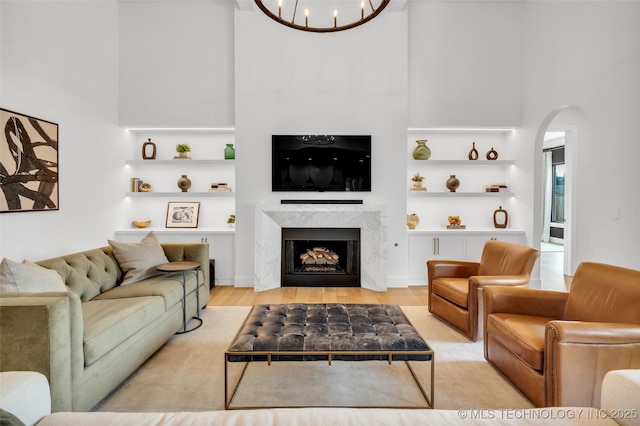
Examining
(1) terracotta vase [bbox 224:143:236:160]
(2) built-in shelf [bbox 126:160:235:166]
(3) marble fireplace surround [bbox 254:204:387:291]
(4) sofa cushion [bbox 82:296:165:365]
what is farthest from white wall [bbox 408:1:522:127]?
(4) sofa cushion [bbox 82:296:165:365]

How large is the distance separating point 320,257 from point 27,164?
140 inches

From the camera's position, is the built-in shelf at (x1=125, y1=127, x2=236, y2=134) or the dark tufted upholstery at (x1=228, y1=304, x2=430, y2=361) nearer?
the dark tufted upholstery at (x1=228, y1=304, x2=430, y2=361)

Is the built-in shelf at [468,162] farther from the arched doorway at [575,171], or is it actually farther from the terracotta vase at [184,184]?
the terracotta vase at [184,184]

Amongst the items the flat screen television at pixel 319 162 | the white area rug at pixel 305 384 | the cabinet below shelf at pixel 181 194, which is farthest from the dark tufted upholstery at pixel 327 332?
the cabinet below shelf at pixel 181 194

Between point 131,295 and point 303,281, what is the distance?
2.56m

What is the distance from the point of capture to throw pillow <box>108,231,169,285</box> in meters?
3.38

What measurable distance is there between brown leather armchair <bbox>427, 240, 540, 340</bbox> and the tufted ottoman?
3.08 ft

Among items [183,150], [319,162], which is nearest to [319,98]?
[319,162]

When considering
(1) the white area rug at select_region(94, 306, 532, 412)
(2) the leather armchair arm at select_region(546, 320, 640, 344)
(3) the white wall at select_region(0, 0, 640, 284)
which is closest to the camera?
(2) the leather armchair arm at select_region(546, 320, 640, 344)

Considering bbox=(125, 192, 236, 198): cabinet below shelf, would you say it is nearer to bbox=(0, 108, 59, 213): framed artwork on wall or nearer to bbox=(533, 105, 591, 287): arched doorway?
bbox=(0, 108, 59, 213): framed artwork on wall

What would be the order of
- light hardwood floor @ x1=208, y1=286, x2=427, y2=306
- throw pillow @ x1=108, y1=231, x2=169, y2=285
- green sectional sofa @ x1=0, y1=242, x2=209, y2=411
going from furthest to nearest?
light hardwood floor @ x1=208, y1=286, x2=427, y2=306 → throw pillow @ x1=108, y1=231, x2=169, y2=285 → green sectional sofa @ x1=0, y1=242, x2=209, y2=411

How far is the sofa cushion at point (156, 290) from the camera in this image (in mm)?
2982

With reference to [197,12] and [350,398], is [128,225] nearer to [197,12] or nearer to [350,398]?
[197,12]

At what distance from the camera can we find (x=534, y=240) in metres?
5.05
